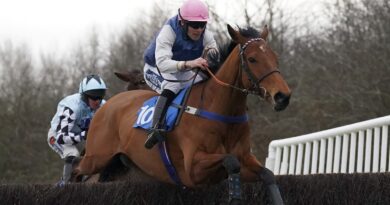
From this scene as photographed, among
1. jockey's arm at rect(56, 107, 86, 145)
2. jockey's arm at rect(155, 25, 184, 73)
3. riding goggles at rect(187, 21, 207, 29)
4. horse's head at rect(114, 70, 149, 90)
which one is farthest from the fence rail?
jockey's arm at rect(56, 107, 86, 145)

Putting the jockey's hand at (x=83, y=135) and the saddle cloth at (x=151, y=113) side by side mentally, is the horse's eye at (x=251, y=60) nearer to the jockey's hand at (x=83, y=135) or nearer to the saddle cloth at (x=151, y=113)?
the saddle cloth at (x=151, y=113)

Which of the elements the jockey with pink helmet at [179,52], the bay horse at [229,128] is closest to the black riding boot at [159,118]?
the jockey with pink helmet at [179,52]

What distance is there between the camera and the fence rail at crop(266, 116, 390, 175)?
7.04 meters

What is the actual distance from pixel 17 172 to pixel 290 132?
12.4 meters

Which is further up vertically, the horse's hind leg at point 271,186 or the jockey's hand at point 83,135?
the horse's hind leg at point 271,186

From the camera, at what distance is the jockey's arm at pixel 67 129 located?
24.5 feet

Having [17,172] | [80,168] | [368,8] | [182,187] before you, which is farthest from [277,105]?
[17,172]

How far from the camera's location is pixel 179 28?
5.74 m

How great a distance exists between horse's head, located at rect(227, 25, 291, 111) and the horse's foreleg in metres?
0.58

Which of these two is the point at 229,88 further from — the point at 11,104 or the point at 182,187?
the point at 11,104

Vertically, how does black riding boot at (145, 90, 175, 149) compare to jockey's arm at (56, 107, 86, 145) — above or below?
above

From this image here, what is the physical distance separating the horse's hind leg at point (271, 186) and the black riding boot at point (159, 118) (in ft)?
3.00

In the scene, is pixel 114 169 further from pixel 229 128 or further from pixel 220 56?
pixel 229 128

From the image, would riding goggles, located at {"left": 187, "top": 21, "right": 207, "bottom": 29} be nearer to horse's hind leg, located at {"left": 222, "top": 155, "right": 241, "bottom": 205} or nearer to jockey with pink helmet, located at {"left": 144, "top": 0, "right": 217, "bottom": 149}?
jockey with pink helmet, located at {"left": 144, "top": 0, "right": 217, "bottom": 149}
